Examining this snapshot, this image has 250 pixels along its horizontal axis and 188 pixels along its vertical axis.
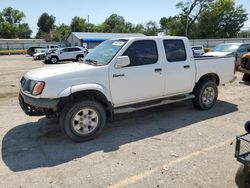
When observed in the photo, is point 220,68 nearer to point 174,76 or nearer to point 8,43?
point 174,76

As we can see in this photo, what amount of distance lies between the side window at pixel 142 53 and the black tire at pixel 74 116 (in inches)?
46.9

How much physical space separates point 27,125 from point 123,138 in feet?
7.67

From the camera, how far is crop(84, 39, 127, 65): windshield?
5414 millimetres

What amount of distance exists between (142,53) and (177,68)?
964 millimetres

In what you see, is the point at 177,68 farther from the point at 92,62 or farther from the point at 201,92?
the point at 92,62

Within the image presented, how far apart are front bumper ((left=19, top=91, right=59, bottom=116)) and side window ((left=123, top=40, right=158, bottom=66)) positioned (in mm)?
1753

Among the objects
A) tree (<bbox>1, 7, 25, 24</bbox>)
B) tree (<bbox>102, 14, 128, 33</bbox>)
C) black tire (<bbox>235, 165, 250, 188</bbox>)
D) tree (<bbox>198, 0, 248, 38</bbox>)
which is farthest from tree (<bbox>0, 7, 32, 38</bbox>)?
black tire (<bbox>235, 165, 250, 188</bbox>)

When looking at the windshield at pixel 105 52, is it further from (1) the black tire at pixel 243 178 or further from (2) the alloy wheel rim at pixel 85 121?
(1) the black tire at pixel 243 178

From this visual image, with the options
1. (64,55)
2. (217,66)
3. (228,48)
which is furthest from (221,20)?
(217,66)

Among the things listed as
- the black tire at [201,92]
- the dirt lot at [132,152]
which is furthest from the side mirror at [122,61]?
the black tire at [201,92]

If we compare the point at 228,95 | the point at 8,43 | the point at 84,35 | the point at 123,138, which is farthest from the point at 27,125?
the point at 8,43

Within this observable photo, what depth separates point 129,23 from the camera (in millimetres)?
117562

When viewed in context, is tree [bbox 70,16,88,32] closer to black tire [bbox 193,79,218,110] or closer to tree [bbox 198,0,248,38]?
tree [bbox 198,0,248,38]

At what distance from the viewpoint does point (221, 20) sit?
2699 inches
